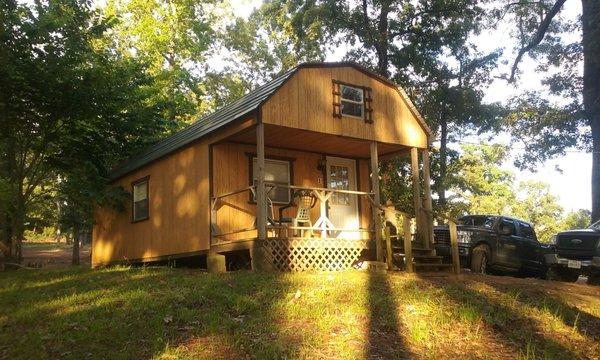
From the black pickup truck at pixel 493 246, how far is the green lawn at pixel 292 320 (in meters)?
4.97

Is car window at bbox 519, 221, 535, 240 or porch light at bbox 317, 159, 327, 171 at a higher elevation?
porch light at bbox 317, 159, 327, 171

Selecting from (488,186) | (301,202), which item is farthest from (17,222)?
(488,186)

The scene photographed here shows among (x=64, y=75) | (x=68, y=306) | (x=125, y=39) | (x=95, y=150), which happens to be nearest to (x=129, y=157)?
(x=95, y=150)

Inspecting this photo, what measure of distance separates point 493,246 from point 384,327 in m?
8.88

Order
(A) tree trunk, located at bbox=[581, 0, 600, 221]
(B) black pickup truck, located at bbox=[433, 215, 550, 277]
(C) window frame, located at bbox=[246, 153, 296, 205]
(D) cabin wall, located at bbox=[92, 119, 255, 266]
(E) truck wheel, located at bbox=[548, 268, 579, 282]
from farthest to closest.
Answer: (A) tree trunk, located at bbox=[581, 0, 600, 221], (E) truck wheel, located at bbox=[548, 268, 579, 282], (B) black pickup truck, located at bbox=[433, 215, 550, 277], (C) window frame, located at bbox=[246, 153, 296, 205], (D) cabin wall, located at bbox=[92, 119, 255, 266]

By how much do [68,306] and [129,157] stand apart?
1133cm

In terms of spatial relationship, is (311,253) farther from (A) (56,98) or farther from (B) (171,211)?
(A) (56,98)

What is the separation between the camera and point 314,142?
1415cm

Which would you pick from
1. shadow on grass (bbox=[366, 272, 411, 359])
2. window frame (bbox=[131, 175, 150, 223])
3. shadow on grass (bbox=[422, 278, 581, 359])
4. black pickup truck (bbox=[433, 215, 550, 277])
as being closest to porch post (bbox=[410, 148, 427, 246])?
black pickup truck (bbox=[433, 215, 550, 277])

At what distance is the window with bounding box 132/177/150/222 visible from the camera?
15750 mm

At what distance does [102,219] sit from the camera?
60.7ft

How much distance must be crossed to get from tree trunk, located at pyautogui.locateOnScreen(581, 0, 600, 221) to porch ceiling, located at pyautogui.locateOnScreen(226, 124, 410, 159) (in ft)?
41.0

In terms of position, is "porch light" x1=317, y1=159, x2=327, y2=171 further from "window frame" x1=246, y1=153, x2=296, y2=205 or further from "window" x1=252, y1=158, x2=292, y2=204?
"window" x1=252, y1=158, x2=292, y2=204

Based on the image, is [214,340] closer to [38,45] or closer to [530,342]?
[530,342]
